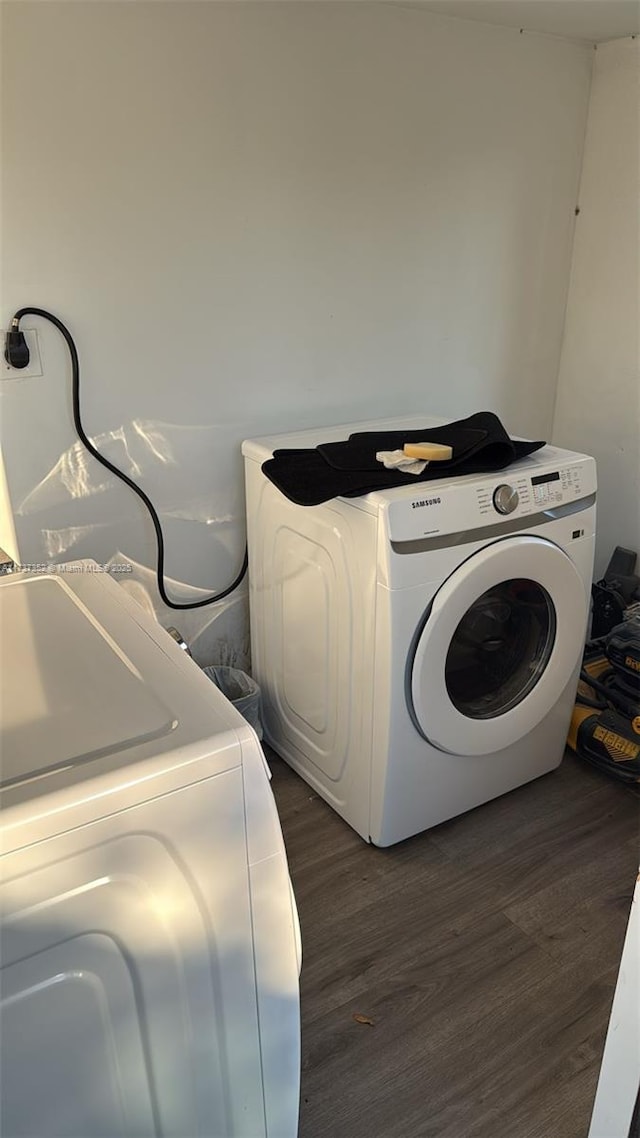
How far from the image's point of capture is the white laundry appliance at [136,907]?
2.56 ft

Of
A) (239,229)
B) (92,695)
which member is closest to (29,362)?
(239,229)

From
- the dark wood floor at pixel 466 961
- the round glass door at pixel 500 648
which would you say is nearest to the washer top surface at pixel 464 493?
the round glass door at pixel 500 648

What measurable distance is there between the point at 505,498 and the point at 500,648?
394mm

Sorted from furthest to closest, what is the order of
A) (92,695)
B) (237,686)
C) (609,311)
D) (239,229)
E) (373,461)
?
(609,311), (237,686), (239,229), (373,461), (92,695)

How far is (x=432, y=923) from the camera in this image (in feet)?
5.35

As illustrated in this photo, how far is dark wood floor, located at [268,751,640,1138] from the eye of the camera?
131cm

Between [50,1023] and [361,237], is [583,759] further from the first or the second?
[50,1023]

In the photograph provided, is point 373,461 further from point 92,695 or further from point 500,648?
point 92,695

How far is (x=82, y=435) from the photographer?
1734 millimetres

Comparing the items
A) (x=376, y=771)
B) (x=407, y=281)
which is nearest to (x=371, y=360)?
(x=407, y=281)

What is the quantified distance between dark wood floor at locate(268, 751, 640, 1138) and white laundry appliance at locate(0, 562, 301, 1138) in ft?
→ 1.27

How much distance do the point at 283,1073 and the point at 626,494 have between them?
6.40ft

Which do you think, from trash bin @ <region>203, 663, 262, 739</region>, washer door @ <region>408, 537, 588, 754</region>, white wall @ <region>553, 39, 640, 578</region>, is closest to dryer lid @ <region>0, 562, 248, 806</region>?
washer door @ <region>408, 537, 588, 754</region>

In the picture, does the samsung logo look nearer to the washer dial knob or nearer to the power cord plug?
the washer dial knob
